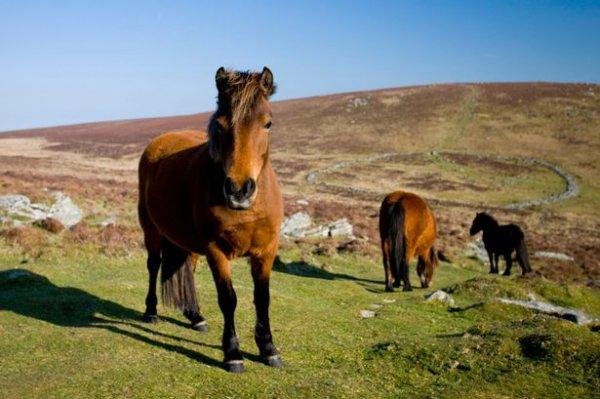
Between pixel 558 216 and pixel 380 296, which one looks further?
pixel 558 216

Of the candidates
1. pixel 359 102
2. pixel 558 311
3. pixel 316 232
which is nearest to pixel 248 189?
pixel 558 311

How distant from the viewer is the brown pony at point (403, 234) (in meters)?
13.9

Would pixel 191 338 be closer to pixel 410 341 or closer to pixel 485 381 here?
pixel 410 341

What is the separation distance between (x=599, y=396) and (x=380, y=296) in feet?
25.7

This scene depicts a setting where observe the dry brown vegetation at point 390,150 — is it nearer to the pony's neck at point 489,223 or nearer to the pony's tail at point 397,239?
the pony's neck at point 489,223

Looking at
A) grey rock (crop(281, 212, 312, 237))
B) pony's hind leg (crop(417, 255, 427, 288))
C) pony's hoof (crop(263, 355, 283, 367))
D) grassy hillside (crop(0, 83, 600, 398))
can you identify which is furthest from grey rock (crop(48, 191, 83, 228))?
pony's hoof (crop(263, 355, 283, 367))

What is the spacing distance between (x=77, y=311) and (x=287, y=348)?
383 centimetres

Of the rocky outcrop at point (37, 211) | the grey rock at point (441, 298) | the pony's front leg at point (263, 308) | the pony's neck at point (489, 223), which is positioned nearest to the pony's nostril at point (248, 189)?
the pony's front leg at point (263, 308)

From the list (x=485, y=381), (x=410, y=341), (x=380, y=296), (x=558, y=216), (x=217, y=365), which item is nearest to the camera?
(x=485, y=381)

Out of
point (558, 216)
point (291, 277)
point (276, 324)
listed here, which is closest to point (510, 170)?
point (558, 216)

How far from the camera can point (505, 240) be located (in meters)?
20.0

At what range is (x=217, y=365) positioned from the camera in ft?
21.2

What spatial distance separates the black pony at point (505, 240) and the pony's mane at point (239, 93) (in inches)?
654

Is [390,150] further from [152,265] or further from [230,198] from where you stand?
[230,198]
